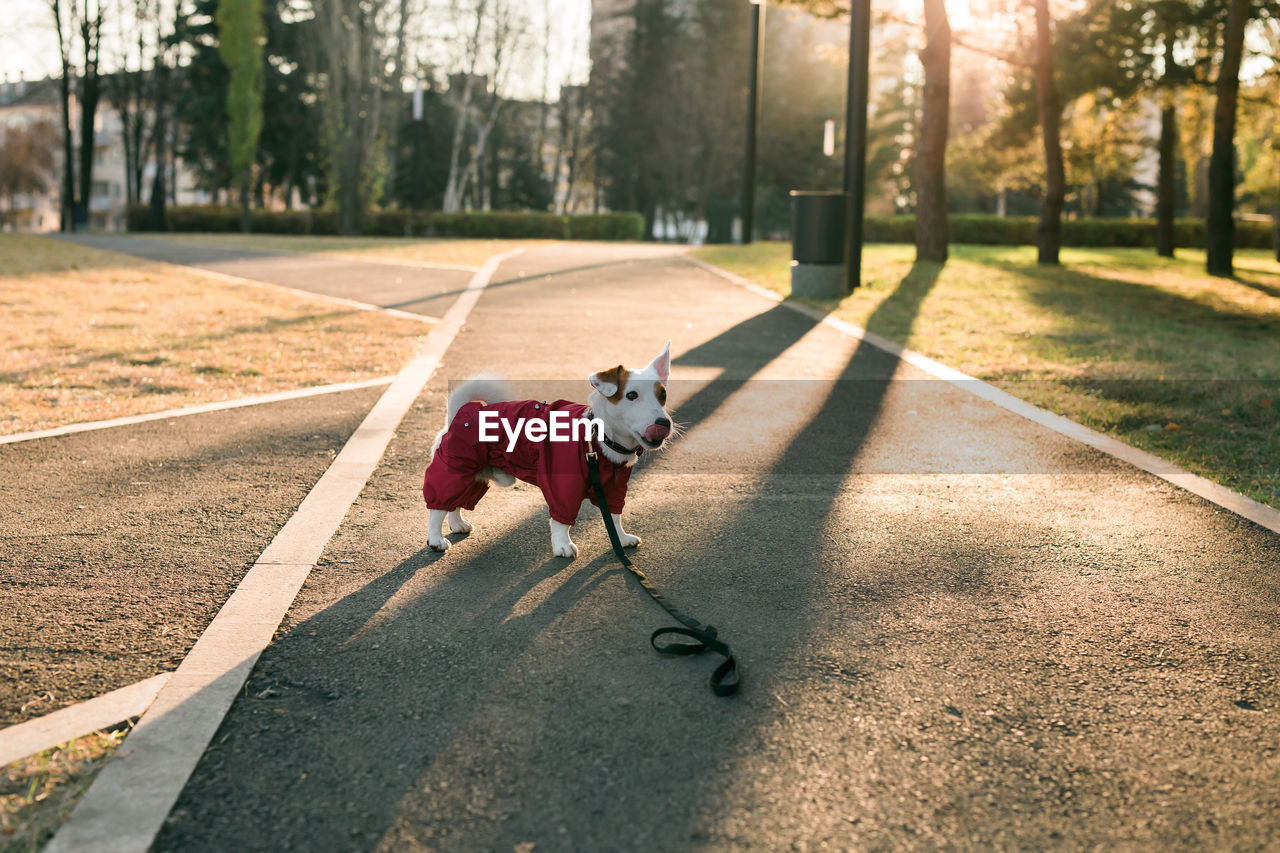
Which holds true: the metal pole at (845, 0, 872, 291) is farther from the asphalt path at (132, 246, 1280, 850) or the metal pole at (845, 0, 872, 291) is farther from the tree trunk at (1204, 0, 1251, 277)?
the asphalt path at (132, 246, 1280, 850)

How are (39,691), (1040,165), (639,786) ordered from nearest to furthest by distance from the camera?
(639,786) < (39,691) < (1040,165)

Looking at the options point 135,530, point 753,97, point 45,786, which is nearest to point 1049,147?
point 753,97

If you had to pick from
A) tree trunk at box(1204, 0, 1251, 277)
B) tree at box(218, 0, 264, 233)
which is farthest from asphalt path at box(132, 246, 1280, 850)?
tree at box(218, 0, 264, 233)

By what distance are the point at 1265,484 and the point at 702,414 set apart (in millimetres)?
3573

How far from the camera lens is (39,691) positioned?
3258 millimetres

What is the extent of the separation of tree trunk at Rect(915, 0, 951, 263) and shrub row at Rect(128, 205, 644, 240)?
2633 cm

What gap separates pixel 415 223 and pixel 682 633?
148 feet

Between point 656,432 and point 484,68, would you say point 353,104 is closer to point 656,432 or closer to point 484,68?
point 484,68

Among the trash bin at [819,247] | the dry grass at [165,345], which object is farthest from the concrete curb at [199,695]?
the trash bin at [819,247]

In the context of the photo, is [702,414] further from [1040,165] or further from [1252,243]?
[1252,243]

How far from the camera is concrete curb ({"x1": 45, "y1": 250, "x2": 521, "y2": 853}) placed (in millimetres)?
2570

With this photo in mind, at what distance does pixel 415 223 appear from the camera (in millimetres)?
46750

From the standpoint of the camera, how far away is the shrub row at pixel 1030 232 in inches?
1713

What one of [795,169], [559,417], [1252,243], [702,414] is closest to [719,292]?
[702,414]
